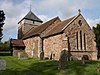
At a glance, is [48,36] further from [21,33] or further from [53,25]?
[21,33]

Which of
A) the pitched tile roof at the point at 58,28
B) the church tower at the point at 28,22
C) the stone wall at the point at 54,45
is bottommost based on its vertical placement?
the stone wall at the point at 54,45

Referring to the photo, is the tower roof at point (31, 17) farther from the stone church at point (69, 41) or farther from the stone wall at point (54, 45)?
the stone wall at point (54, 45)

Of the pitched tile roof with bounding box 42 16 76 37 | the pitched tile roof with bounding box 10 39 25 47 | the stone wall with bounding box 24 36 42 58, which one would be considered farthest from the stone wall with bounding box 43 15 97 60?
the pitched tile roof with bounding box 10 39 25 47

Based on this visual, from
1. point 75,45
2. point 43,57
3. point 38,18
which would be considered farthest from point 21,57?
point 38,18

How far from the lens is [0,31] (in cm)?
4712

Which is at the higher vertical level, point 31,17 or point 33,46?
point 31,17

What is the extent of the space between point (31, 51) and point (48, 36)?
26.3 feet

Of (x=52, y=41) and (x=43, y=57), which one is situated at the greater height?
(x=52, y=41)

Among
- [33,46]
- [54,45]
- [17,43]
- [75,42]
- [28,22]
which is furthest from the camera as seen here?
[28,22]

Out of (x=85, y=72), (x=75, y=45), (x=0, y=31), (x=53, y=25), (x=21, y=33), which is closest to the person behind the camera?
(x=85, y=72)

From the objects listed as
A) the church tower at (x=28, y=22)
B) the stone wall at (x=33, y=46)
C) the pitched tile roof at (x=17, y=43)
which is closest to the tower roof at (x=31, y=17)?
the church tower at (x=28, y=22)

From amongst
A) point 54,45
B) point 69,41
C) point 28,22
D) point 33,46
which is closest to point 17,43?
point 33,46

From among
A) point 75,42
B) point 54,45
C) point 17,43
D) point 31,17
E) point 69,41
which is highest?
point 31,17

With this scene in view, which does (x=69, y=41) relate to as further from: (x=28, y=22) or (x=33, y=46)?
(x=28, y=22)
